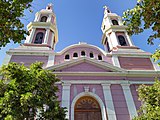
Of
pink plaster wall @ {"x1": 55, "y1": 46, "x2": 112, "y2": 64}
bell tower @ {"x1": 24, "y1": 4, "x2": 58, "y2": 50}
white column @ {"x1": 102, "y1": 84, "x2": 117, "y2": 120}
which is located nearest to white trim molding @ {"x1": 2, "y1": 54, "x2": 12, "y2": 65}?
bell tower @ {"x1": 24, "y1": 4, "x2": 58, "y2": 50}

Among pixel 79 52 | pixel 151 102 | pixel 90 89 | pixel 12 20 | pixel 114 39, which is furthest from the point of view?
pixel 114 39

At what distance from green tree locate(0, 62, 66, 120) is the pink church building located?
7.38 feet

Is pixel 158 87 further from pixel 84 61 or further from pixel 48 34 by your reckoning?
pixel 48 34

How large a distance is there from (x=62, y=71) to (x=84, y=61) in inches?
89.5

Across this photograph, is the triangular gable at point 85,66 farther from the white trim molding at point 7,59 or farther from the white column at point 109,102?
the white trim molding at point 7,59

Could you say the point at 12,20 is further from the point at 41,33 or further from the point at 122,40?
the point at 122,40

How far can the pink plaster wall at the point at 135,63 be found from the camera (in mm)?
17122

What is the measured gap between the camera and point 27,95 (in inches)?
317

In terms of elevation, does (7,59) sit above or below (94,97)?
above

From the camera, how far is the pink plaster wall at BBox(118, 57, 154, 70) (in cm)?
1712

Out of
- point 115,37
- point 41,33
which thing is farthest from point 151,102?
point 41,33

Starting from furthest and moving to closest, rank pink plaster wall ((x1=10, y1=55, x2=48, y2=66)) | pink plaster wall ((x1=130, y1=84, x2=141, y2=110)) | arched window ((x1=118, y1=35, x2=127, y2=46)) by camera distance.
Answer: arched window ((x1=118, y1=35, x2=127, y2=46)) < pink plaster wall ((x1=10, y1=55, x2=48, y2=66)) < pink plaster wall ((x1=130, y1=84, x2=141, y2=110))

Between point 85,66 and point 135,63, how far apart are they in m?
4.97

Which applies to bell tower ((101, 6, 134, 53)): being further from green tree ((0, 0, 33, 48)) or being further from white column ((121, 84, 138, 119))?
green tree ((0, 0, 33, 48))
